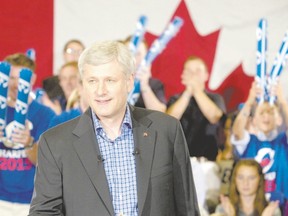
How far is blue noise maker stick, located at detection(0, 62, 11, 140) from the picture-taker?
4047 millimetres

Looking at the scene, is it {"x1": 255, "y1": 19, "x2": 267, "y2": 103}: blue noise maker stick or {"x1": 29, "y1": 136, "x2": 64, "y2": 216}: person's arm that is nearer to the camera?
{"x1": 29, "y1": 136, "x2": 64, "y2": 216}: person's arm

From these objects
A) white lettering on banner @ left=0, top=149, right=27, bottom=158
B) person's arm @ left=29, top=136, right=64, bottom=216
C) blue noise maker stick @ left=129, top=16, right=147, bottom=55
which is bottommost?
person's arm @ left=29, top=136, right=64, bottom=216

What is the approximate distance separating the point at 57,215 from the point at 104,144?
258 mm

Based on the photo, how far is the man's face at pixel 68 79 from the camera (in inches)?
189

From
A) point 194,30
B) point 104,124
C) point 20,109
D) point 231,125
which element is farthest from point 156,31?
point 104,124

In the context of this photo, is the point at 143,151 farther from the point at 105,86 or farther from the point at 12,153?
the point at 12,153

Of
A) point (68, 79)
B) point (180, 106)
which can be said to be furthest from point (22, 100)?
point (180, 106)

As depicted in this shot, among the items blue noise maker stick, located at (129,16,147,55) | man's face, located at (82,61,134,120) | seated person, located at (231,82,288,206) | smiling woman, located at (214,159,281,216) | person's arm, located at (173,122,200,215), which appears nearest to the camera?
man's face, located at (82,61,134,120)

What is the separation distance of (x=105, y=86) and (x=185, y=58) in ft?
10.9

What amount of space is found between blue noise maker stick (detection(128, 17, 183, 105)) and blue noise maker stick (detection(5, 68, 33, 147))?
0.82 m

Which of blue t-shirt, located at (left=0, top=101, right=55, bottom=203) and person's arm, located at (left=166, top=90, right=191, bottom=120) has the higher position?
person's arm, located at (left=166, top=90, right=191, bottom=120)

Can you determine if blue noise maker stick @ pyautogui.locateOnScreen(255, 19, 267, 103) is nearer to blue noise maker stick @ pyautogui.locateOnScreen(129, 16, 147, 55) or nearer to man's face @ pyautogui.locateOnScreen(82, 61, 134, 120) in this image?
blue noise maker stick @ pyautogui.locateOnScreen(129, 16, 147, 55)

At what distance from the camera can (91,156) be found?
2.18 meters

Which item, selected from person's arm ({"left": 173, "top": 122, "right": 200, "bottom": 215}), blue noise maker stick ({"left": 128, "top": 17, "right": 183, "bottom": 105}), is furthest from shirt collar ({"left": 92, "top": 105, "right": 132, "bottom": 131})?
blue noise maker stick ({"left": 128, "top": 17, "right": 183, "bottom": 105})
